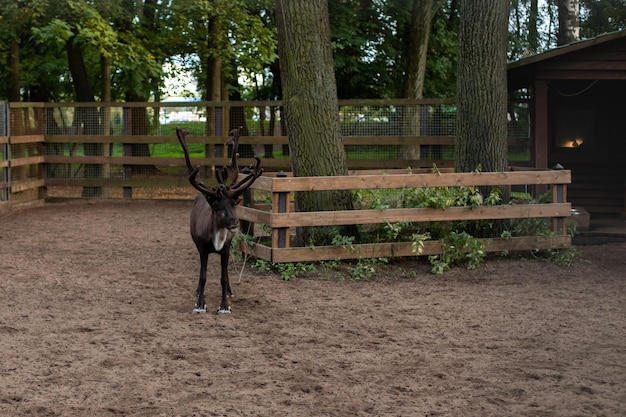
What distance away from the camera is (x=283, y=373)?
21.4 feet

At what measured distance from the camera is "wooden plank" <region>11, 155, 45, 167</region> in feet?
59.7

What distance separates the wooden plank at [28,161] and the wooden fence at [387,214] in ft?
28.0

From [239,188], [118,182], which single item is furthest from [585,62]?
[118,182]

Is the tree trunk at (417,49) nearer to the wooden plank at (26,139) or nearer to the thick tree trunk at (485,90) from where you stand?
the wooden plank at (26,139)

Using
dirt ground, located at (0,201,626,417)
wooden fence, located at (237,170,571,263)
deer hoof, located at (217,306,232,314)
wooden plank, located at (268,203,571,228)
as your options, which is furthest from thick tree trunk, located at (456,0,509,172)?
deer hoof, located at (217,306,232,314)

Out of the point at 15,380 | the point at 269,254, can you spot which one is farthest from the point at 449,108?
the point at 15,380

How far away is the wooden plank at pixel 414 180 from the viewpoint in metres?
10.6

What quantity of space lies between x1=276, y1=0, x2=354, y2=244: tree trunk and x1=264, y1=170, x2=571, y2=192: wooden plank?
46cm

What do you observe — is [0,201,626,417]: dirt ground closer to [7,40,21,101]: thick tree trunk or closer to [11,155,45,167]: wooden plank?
[11,155,45,167]: wooden plank

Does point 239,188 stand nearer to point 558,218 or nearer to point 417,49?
point 558,218

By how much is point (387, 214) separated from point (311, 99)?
1.72m

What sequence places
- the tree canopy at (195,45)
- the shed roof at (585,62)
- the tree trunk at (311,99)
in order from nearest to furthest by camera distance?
the tree trunk at (311,99) → the shed roof at (585,62) → the tree canopy at (195,45)

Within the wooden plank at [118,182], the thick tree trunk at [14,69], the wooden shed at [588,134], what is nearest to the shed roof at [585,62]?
the wooden shed at [588,134]

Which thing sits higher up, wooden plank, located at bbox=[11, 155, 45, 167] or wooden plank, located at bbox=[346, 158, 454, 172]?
wooden plank, located at bbox=[11, 155, 45, 167]
